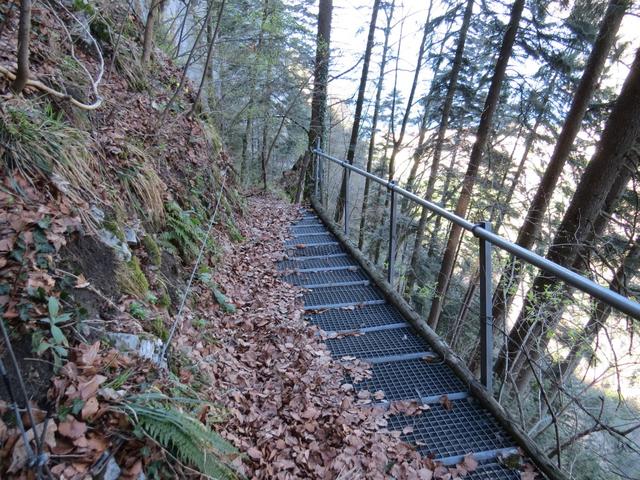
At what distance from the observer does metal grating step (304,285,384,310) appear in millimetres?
3936

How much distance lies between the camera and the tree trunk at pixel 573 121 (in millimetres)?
4555

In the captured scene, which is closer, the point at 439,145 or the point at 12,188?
the point at 12,188

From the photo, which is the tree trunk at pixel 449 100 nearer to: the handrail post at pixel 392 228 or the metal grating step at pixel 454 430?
the handrail post at pixel 392 228

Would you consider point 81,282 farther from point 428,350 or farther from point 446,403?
point 428,350

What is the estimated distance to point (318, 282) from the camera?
14.6 feet

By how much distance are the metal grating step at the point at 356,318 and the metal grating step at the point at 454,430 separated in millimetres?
1134

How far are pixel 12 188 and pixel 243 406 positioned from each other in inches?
74.3

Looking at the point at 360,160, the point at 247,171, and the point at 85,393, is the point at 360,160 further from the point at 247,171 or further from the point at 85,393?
the point at 85,393

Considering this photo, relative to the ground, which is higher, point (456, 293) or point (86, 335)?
point (86, 335)

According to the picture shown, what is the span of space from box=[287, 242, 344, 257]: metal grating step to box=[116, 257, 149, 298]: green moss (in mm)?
2944

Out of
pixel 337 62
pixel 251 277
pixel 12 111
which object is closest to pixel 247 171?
pixel 337 62

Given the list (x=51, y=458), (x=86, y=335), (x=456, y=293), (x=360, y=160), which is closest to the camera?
(x=51, y=458)

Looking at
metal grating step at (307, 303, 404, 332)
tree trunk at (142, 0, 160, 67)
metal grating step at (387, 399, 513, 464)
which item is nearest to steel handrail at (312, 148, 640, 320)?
metal grating step at (387, 399, 513, 464)

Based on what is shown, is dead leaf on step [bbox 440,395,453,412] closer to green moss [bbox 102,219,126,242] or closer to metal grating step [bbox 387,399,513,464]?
metal grating step [bbox 387,399,513,464]
